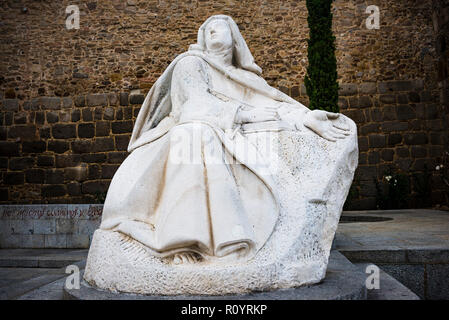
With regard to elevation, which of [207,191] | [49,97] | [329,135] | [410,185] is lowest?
[410,185]

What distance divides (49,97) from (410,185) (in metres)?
7.60

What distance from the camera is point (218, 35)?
2.54 metres

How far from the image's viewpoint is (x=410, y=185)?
26.5 feet

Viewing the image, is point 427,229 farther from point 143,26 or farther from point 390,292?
point 143,26

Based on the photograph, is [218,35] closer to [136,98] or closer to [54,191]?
[136,98]

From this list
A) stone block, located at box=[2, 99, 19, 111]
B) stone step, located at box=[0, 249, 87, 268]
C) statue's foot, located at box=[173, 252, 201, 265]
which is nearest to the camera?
statue's foot, located at box=[173, 252, 201, 265]

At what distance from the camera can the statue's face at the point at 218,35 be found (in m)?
2.54

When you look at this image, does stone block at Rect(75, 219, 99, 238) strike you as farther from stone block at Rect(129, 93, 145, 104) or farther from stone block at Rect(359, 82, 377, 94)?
stone block at Rect(359, 82, 377, 94)

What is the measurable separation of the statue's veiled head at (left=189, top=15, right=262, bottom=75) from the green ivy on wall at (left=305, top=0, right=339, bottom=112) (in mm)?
3686

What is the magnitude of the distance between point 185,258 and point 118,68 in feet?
24.9

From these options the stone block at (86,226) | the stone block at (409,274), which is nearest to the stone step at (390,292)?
the stone block at (409,274)

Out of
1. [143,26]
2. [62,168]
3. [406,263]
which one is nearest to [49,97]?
[62,168]

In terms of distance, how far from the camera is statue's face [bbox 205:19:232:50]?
2.54m
